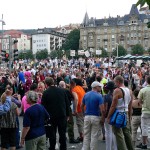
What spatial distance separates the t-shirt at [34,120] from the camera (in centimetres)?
688

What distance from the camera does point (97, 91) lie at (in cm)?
895

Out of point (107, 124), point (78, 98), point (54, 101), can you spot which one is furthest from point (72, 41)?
point (54, 101)

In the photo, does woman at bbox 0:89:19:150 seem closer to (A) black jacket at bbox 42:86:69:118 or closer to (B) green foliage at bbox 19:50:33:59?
(A) black jacket at bbox 42:86:69:118

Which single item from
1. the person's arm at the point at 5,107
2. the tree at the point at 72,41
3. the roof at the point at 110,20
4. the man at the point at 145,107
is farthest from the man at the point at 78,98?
the tree at the point at 72,41

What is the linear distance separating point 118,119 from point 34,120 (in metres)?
2.10

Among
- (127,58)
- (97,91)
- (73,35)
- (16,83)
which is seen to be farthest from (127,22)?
(97,91)

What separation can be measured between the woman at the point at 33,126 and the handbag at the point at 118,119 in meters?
1.88

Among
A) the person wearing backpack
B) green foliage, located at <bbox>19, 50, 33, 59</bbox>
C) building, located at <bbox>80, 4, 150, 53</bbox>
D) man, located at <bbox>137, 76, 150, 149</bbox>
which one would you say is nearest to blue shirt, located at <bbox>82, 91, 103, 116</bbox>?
the person wearing backpack

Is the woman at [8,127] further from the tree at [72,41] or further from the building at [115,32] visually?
the tree at [72,41]

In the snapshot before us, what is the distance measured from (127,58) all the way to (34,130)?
137 feet

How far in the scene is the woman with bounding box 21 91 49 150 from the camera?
6875 millimetres

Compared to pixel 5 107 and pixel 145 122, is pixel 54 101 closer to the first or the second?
pixel 5 107

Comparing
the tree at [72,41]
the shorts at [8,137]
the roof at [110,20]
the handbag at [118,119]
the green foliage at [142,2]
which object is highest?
the roof at [110,20]

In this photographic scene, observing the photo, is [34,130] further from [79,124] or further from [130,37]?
[130,37]
